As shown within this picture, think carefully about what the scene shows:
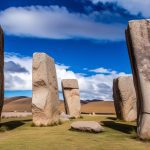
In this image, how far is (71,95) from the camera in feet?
90.1

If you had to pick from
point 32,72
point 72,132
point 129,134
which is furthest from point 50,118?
point 129,134

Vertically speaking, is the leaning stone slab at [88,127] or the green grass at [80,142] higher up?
the leaning stone slab at [88,127]

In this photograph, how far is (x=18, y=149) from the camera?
402 inches

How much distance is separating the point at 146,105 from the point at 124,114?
9.90 meters

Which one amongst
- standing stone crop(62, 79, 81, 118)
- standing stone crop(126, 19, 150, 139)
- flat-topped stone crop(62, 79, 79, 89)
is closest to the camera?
standing stone crop(126, 19, 150, 139)

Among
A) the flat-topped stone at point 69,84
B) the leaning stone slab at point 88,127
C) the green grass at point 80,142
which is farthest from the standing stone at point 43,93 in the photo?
the flat-topped stone at point 69,84

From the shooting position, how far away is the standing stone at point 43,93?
1762 centimetres

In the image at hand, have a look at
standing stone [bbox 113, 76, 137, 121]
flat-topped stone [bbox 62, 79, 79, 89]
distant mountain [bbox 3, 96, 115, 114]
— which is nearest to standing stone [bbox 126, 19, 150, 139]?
standing stone [bbox 113, 76, 137, 121]

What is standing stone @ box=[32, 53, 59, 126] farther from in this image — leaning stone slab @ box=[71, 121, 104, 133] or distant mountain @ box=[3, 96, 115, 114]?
distant mountain @ box=[3, 96, 115, 114]

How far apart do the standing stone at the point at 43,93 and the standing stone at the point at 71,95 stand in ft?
26.6

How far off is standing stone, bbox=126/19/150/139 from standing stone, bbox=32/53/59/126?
20.5 ft

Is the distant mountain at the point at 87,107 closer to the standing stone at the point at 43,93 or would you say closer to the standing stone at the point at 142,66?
the standing stone at the point at 43,93

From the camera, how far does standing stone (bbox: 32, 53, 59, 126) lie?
17625 mm

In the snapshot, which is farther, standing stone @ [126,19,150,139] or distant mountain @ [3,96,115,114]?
distant mountain @ [3,96,115,114]
